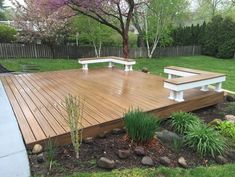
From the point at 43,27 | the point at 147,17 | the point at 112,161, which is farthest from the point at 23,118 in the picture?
the point at 147,17

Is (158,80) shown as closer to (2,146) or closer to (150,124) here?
(150,124)

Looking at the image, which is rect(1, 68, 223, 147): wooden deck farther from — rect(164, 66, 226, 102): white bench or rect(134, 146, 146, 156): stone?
rect(134, 146, 146, 156): stone

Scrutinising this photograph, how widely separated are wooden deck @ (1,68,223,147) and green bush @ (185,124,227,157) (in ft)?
3.05

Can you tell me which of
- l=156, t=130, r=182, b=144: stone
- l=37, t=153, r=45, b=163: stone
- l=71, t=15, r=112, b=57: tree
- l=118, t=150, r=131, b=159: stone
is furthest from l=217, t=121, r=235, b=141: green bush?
l=71, t=15, r=112, b=57: tree

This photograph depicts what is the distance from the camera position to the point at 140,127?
2.71m

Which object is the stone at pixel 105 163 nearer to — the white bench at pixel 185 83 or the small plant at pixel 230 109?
the white bench at pixel 185 83

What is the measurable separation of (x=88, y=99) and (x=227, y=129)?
2413 mm

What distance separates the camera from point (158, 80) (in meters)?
5.92

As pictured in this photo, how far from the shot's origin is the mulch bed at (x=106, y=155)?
2324 mm

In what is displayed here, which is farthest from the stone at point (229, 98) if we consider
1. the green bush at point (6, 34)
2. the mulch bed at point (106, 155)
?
Result: the green bush at point (6, 34)

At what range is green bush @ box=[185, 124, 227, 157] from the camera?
2748 mm

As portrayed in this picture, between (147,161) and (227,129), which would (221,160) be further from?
(147,161)

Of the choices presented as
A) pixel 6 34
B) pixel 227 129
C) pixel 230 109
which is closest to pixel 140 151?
pixel 227 129

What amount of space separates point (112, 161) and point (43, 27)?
9.92 meters
